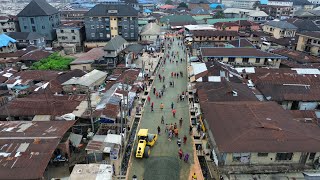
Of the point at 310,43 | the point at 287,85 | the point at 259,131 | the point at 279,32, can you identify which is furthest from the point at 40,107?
the point at 279,32

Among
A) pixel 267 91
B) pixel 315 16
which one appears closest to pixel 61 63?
pixel 267 91

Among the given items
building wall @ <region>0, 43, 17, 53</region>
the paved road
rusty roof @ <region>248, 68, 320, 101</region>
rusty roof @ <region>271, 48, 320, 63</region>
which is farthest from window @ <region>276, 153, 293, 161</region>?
building wall @ <region>0, 43, 17, 53</region>

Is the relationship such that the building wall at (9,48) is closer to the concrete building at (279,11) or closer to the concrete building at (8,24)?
the concrete building at (8,24)

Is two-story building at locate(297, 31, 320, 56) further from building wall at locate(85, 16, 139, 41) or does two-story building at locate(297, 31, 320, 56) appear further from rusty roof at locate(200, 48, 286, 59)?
building wall at locate(85, 16, 139, 41)

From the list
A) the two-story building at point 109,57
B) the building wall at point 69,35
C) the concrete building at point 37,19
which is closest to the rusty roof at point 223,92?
the two-story building at point 109,57

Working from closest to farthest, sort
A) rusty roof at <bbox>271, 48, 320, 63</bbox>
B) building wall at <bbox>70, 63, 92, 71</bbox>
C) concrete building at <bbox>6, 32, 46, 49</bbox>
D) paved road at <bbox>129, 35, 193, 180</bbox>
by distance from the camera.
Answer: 1. paved road at <bbox>129, 35, 193, 180</bbox>
2. building wall at <bbox>70, 63, 92, 71</bbox>
3. rusty roof at <bbox>271, 48, 320, 63</bbox>
4. concrete building at <bbox>6, 32, 46, 49</bbox>
